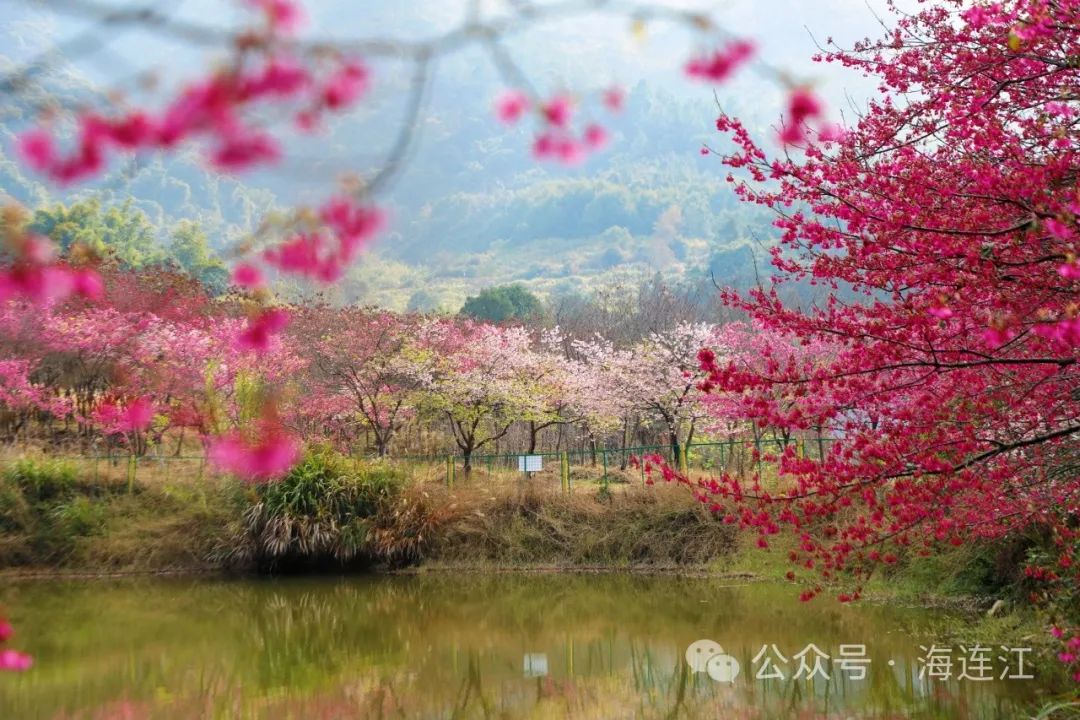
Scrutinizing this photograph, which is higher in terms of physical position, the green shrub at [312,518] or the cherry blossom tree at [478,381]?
the cherry blossom tree at [478,381]

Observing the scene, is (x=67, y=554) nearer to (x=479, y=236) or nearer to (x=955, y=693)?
(x=955, y=693)

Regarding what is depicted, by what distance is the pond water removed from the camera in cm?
652

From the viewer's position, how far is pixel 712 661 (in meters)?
7.80

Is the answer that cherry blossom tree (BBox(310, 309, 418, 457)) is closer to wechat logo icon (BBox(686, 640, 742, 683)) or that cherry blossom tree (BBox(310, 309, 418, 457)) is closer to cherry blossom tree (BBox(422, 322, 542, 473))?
cherry blossom tree (BBox(422, 322, 542, 473))

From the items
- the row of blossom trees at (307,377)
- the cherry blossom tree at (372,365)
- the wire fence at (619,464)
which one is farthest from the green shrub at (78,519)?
the cherry blossom tree at (372,365)

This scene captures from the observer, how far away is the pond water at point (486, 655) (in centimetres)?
652

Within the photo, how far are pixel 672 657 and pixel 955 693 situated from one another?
2.58m

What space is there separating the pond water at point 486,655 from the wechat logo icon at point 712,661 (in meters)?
0.04

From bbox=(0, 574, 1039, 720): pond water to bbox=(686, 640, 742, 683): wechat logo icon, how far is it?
37 mm

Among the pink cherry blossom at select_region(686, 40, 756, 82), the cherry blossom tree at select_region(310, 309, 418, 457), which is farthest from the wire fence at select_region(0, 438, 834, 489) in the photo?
the pink cherry blossom at select_region(686, 40, 756, 82)

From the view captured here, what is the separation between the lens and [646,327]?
28453mm

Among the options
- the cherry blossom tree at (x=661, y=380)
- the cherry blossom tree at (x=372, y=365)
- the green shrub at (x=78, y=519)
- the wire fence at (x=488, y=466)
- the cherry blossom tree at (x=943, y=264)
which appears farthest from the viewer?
the cherry blossom tree at (x=661, y=380)

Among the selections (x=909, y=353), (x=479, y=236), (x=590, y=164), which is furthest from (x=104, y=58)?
(x=590, y=164)

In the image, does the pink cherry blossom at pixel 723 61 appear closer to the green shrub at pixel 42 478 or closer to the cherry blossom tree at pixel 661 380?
the green shrub at pixel 42 478
